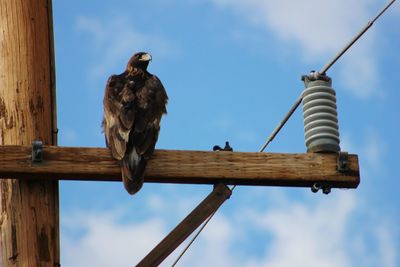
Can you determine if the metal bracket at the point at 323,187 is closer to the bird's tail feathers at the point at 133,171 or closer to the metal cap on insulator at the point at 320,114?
the metal cap on insulator at the point at 320,114

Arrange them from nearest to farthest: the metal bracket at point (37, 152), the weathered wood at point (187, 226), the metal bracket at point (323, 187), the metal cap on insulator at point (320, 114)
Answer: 1. the weathered wood at point (187, 226)
2. the metal bracket at point (37, 152)
3. the metal bracket at point (323, 187)
4. the metal cap on insulator at point (320, 114)

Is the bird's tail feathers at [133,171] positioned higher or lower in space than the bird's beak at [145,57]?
lower

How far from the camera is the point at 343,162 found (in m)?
6.52

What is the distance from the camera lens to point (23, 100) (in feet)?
21.4

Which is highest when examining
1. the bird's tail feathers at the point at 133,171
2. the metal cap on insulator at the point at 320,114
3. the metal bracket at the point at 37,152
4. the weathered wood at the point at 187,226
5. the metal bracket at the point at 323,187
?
the metal cap on insulator at the point at 320,114

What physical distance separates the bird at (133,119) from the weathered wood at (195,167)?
3.6 inches

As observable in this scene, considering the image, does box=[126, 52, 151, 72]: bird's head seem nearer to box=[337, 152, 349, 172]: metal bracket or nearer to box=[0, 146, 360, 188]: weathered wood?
box=[0, 146, 360, 188]: weathered wood

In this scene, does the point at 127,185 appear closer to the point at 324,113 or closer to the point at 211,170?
the point at 211,170

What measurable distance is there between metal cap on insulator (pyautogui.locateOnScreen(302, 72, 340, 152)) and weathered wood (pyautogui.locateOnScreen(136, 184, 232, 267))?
0.77 metres

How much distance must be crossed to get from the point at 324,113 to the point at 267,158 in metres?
0.58

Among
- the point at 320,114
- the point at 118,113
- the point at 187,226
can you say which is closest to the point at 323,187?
the point at 320,114

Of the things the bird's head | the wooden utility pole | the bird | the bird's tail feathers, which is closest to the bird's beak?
the bird's head

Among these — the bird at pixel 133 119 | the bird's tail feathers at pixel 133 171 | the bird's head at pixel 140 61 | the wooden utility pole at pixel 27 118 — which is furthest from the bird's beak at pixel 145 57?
the bird's tail feathers at pixel 133 171

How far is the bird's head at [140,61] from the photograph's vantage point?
8.97 m
